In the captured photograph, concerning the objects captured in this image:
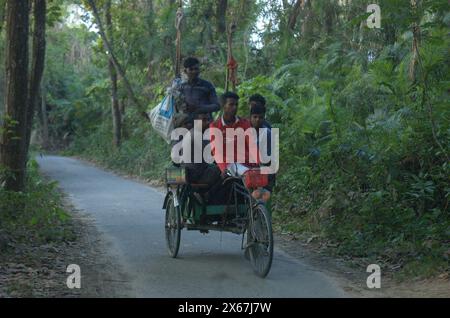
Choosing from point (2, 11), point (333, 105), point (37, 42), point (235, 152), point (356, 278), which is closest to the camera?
point (356, 278)

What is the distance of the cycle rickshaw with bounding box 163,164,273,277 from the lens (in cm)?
777

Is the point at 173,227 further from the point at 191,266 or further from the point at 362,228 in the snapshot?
the point at 362,228

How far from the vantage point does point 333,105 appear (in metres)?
13.2

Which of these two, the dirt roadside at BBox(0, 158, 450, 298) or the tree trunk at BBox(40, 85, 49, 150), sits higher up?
the tree trunk at BBox(40, 85, 49, 150)

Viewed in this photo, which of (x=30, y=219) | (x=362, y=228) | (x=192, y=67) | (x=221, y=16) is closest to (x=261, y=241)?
(x=362, y=228)

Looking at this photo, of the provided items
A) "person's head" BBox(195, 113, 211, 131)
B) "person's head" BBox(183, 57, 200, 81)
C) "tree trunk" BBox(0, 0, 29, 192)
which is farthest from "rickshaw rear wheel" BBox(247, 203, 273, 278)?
"tree trunk" BBox(0, 0, 29, 192)

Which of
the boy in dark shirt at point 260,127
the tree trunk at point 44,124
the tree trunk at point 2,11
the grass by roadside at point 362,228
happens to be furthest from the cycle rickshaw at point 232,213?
the tree trunk at point 44,124

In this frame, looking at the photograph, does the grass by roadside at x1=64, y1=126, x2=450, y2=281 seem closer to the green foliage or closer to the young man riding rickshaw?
the young man riding rickshaw

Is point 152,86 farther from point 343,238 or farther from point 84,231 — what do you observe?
point 343,238

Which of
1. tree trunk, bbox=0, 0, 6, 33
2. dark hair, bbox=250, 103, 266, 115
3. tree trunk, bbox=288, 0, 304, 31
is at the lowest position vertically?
dark hair, bbox=250, 103, 266, 115

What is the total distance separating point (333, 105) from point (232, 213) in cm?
521

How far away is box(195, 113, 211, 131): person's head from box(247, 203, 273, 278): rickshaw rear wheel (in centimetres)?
170

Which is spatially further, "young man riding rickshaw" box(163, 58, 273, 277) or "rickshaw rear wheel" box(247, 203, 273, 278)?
"young man riding rickshaw" box(163, 58, 273, 277)

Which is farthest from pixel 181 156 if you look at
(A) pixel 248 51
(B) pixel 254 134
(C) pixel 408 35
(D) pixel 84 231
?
(A) pixel 248 51
